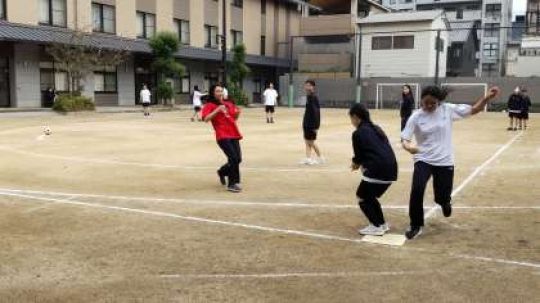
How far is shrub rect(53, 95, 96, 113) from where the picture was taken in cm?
2917

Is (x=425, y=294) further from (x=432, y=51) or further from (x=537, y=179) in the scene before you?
(x=432, y=51)

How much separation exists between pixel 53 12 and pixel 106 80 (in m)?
5.55

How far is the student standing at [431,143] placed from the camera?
6.03 meters

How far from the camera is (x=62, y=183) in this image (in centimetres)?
945

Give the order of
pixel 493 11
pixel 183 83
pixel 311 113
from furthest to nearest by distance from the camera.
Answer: pixel 493 11, pixel 183 83, pixel 311 113

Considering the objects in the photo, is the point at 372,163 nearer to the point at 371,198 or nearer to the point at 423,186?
the point at 371,198

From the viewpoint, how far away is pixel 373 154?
19.6 feet

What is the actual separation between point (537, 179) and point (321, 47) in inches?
1527

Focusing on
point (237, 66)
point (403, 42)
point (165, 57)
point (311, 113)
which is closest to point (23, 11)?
point (165, 57)

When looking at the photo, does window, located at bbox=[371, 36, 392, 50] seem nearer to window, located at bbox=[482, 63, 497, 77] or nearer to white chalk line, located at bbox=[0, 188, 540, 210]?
window, located at bbox=[482, 63, 497, 77]

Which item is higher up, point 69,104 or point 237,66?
point 237,66

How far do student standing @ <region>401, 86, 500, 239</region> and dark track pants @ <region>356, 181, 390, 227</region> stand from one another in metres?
0.30

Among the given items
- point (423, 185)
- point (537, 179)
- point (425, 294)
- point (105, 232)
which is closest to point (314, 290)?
point (425, 294)

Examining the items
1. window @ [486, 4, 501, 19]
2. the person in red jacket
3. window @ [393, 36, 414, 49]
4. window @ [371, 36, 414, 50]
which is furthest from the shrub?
window @ [486, 4, 501, 19]
